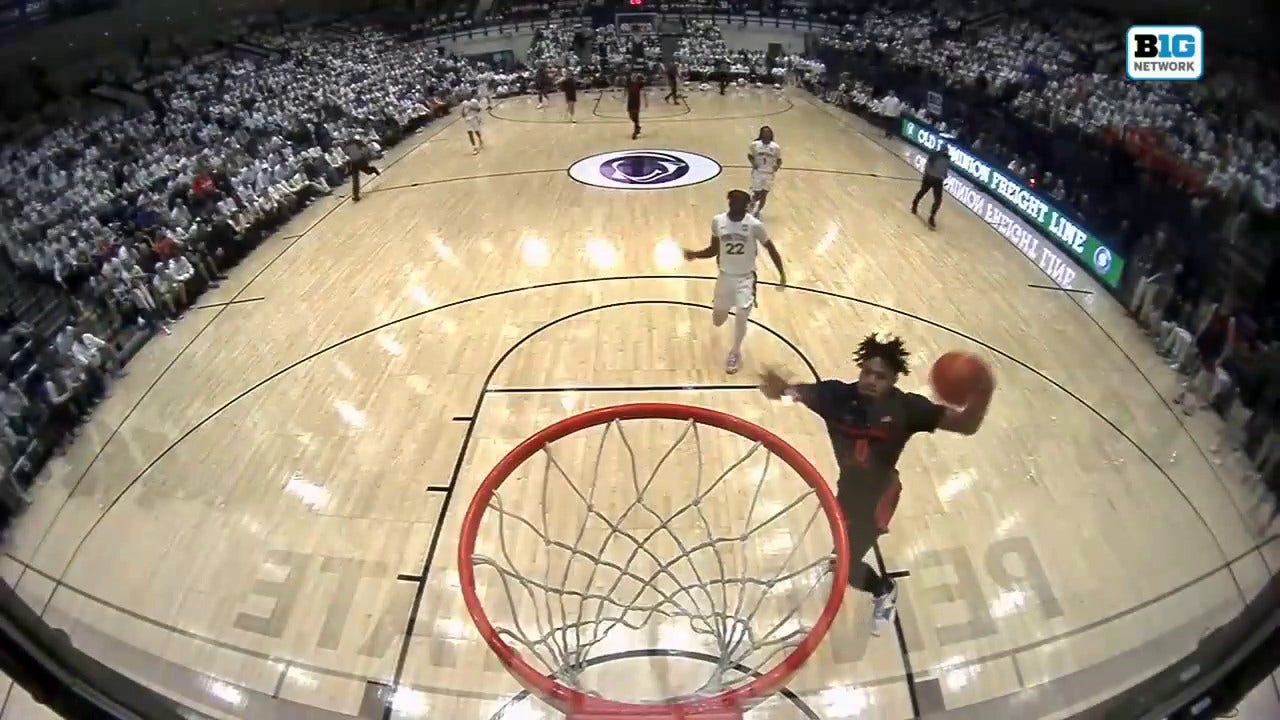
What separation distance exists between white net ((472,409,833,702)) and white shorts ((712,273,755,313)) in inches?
46.2

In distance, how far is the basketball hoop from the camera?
121 inches

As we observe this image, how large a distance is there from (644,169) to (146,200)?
24.5 feet

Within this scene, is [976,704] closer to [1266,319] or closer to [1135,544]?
[1135,544]

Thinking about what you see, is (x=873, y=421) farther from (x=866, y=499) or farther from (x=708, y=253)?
(x=708, y=253)

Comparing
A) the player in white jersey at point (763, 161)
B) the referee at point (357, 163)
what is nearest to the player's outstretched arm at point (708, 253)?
the player in white jersey at point (763, 161)

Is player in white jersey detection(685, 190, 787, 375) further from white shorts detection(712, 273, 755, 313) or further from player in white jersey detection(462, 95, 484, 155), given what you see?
player in white jersey detection(462, 95, 484, 155)

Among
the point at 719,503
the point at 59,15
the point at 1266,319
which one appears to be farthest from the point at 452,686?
the point at 59,15

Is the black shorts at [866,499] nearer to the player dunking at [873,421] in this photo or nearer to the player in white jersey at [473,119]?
the player dunking at [873,421]

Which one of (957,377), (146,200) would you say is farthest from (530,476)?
(146,200)

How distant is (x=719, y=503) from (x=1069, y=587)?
7.07ft

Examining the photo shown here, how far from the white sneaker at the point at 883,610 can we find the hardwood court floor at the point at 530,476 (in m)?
0.08

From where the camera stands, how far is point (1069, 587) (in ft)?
13.9

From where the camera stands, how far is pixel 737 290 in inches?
233

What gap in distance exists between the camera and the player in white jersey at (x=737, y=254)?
5.54 m
